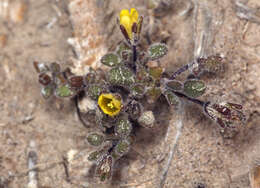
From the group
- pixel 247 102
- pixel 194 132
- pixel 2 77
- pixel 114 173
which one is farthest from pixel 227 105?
pixel 2 77

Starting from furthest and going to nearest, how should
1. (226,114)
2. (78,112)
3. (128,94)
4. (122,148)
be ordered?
(78,112) < (128,94) < (122,148) < (226,114)

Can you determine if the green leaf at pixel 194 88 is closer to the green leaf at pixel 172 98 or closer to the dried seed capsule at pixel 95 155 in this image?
the green leaf at pixel 172 98

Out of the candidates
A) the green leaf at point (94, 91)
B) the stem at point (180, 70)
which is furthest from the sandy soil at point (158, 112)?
the green leaf at point (94, 91)

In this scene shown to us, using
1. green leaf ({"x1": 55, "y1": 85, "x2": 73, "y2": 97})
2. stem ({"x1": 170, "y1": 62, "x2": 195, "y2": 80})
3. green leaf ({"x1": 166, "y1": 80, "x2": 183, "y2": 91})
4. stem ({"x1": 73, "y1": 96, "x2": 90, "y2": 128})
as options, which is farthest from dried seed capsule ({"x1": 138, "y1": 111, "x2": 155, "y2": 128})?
green leaf ({"x1": 55, "y1": 85, "x2": 73, "y2": 97})

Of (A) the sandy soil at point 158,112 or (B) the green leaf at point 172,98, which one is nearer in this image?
(A) the sandy soil at point 158,112

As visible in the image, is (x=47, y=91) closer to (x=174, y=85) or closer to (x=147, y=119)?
(x=147, y=119)

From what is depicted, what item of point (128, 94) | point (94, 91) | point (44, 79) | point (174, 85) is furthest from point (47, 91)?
point (174, 85)
